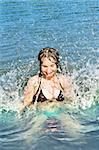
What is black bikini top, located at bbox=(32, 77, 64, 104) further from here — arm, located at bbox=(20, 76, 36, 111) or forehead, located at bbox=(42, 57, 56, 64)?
forehead, located at bbox=(42, 57, 56, 64)

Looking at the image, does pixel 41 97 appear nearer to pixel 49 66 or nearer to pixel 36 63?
pixel 49 66

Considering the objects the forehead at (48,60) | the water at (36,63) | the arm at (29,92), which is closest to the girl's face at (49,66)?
the forehead at (48,60)

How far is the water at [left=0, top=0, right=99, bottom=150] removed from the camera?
6684mm

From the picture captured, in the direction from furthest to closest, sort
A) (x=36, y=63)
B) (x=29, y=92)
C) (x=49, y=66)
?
(x=36, y=63) → (x=29, y=92) → (x=49, y=66)

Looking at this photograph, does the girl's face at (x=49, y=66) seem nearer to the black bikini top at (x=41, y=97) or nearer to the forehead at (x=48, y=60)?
the forehead at (x=48, y=60)

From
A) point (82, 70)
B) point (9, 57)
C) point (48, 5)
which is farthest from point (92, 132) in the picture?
point (48, 5)

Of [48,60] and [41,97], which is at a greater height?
[48,60]

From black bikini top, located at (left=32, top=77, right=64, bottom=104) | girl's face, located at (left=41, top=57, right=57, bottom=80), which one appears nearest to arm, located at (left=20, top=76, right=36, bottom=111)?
black bikini top, located at (left=32, top=77, right=64, bottom=104)

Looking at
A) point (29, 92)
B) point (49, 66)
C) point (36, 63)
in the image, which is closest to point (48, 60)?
point (49, 66)

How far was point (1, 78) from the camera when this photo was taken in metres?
10.1

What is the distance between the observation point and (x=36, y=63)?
37.9 ft

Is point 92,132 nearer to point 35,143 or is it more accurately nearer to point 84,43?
point 35,143

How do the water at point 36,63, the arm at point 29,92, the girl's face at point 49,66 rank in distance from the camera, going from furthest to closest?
the arm at point 29,92 < the girl's face at point 49,66 < the water at point 36,63

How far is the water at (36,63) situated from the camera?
6.68 meters
